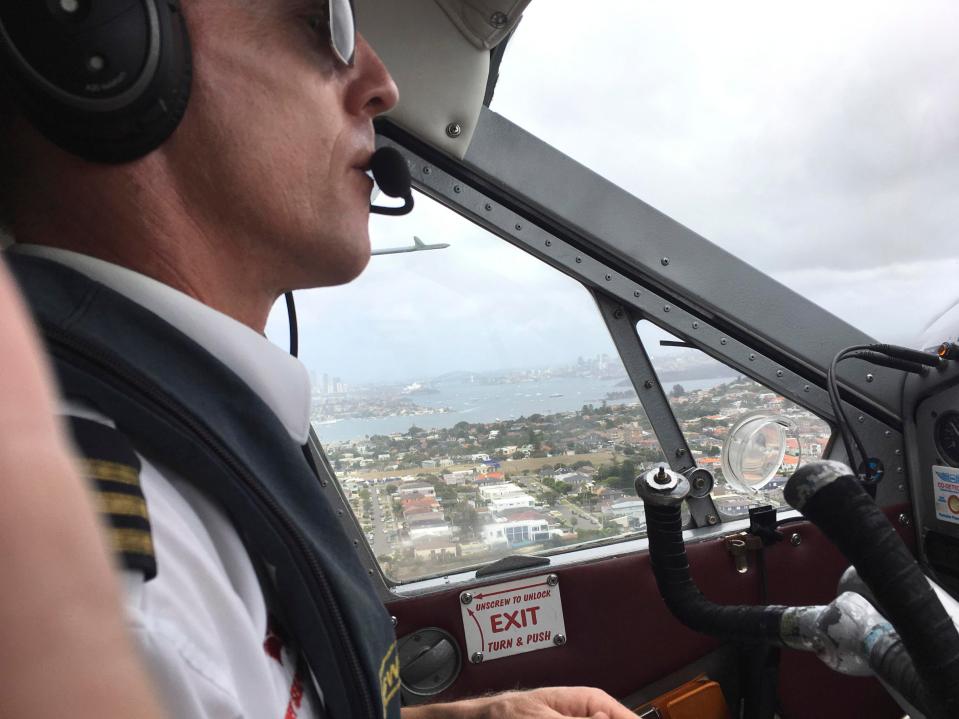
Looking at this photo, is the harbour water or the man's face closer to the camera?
the man's face

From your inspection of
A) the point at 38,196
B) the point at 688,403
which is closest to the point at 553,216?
the point at 688,403

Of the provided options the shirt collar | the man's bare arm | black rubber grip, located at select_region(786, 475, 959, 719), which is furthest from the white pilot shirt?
black rubber grip, located at select_region(786, 475, 959, 719)

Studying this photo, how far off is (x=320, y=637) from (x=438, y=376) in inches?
52.9

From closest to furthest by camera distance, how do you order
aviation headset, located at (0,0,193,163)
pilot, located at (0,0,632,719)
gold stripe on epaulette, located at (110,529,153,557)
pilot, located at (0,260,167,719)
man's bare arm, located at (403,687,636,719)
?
pilot, located at (0,260,167,719) < gold stripe on epaulette, located at (110,529,153,557) < pilot, located at (0,0,632,719) < aviation headset, located at (0,0,193,163) < man's bare arm, located at (403,687,636,719)

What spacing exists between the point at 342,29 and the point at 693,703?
74.5 inches

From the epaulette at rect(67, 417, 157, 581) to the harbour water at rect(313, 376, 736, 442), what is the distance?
59.3 inches

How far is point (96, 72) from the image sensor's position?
2.17ft

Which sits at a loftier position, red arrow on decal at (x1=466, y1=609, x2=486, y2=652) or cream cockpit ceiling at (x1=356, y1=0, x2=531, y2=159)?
cream cockpit ceiling at (x1=356, y1=0, x2=531, y2=159)

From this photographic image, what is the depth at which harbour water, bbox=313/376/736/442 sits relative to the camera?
6.44 feet

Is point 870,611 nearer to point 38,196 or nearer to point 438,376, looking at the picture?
point 438,376

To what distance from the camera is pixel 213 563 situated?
1.71ft

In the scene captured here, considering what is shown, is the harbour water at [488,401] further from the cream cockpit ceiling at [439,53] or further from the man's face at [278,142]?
the man's face at [278,142]

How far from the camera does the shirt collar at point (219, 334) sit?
2.28 ft

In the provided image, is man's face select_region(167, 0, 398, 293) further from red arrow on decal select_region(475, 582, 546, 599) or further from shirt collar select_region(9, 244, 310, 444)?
red arrow on decal select_region(475, 582, 546, 599)
